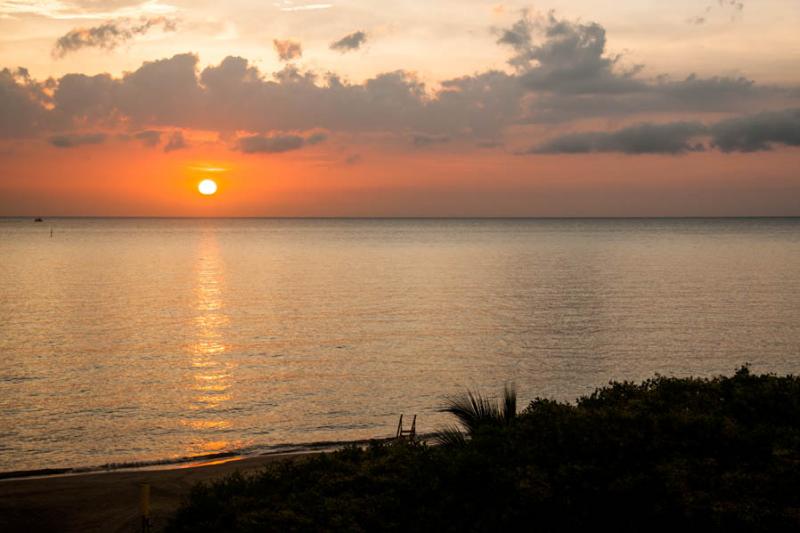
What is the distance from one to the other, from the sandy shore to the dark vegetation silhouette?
3575 mm

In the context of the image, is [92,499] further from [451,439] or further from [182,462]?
[451,439]

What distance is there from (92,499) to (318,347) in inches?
1033

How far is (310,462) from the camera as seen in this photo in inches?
598

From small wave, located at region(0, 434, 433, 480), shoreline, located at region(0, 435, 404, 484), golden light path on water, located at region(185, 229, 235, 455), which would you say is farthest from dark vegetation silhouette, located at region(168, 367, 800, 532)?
golden light path on water, located at region(185, 229, 235, 455)

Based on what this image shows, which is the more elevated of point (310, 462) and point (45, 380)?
point (310, 462)

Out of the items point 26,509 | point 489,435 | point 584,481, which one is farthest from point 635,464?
point 26,509

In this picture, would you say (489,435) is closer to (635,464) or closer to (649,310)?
(635,464)

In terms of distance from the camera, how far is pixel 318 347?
4403cm

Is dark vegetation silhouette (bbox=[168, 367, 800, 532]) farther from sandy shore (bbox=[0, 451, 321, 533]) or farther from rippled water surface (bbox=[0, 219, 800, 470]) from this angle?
rippled water surface (bbox=[0, 219, 800, 470])

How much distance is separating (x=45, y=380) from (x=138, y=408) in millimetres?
7353

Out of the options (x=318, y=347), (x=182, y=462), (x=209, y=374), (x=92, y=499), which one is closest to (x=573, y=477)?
(x=92, y=499)

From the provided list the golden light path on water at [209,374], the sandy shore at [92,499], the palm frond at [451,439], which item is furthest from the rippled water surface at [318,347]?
the palm frond at [451,439]

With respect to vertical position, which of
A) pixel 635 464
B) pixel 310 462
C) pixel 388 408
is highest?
pixel 635 464

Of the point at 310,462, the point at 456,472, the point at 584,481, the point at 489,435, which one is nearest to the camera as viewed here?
the point at 584,481
